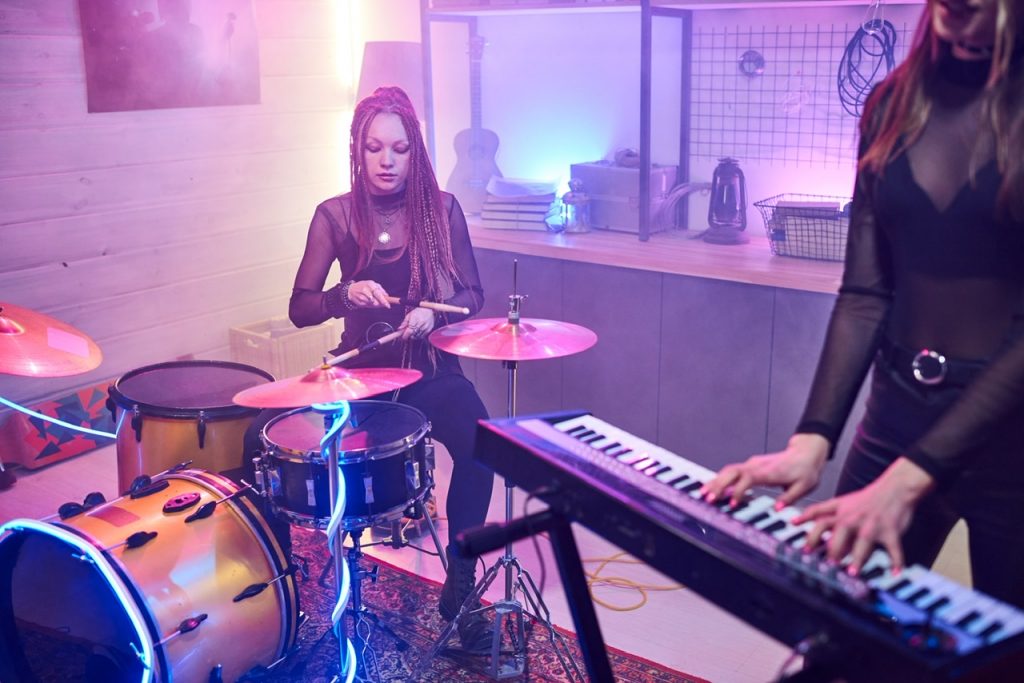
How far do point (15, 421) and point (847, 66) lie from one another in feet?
9.82

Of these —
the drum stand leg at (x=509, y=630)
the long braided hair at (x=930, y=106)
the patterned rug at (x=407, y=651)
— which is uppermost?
the long braided hair at (x=930, y=106)

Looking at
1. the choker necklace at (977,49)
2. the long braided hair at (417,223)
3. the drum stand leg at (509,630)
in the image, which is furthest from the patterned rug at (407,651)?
the choker necklace at (977,49)

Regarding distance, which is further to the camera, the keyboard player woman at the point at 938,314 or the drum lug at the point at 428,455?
the drum lug at the point at 428,455

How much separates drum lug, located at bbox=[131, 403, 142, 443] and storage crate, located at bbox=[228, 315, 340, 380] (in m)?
1.44

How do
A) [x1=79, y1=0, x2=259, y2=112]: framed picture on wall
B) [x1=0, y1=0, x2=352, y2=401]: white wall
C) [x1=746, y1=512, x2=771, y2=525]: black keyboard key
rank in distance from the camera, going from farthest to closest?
[x1=79, y1=0, x2=259, y2=112]: framed picture on wall
[x1=0, y1=0, x2=352, y2=401]: white wall
[x1=746, y1=512, x2=771, y2=525]: black keyboard key

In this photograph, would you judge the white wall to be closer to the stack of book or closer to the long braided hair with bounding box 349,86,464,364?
the stack of book

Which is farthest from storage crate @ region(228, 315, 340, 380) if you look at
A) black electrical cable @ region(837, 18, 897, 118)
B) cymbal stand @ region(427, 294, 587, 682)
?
black electrical cable @ region(837, 18, 897, 118)

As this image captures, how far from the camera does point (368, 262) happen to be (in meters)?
2.79

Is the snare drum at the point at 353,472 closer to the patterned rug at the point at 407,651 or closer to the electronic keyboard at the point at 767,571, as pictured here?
the patterned rug at the point at 407,651

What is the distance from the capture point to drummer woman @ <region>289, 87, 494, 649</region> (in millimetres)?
2713

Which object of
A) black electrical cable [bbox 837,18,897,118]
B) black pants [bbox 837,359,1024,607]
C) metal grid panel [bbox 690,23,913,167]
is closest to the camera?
black pants [bbox 837,359,1024,607]

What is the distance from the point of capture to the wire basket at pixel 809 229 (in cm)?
292

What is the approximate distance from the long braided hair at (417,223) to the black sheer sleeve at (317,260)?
5 cm

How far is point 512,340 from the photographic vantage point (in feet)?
7.48
